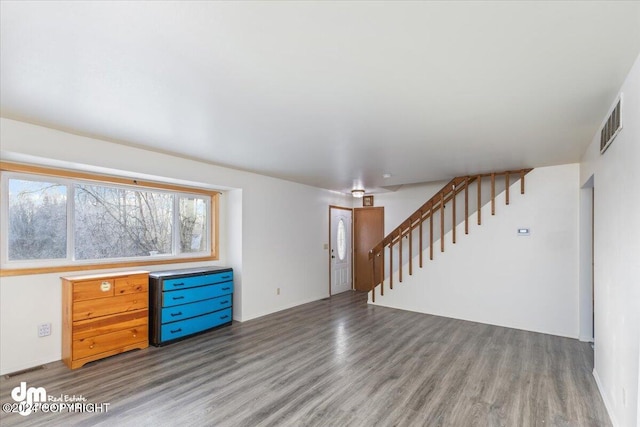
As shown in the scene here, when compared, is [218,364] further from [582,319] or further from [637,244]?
[582,319]

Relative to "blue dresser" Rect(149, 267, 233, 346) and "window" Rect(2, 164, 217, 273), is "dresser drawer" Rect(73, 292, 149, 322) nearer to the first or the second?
"blue dresser" Rect(149, 267, 233, 346)

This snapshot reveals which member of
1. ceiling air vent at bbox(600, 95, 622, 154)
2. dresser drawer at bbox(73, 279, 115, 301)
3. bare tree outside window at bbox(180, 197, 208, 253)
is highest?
ceiling air vent at bbox(600, 95, 622, 154)

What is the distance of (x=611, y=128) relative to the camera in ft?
8.24

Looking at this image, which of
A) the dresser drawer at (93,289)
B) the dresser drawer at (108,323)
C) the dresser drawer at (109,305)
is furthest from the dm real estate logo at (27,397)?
the dresser drawer at (93,289)

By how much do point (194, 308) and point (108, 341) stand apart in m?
1.05

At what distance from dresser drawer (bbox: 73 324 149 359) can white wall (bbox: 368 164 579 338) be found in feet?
14.7

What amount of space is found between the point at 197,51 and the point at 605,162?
3.43 meters

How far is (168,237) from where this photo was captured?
4.73 metres

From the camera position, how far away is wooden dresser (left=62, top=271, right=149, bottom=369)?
3.36 meters

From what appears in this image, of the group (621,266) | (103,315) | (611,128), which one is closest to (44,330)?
(103,315)

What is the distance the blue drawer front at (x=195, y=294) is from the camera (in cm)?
411

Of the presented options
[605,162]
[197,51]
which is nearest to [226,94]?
[197,51]

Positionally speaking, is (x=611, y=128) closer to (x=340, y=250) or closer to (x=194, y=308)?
(x=194, y=308)

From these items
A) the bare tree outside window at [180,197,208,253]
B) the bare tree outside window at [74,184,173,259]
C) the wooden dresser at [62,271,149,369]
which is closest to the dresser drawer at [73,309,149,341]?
the wooden dresser at [62,271,149,369]
